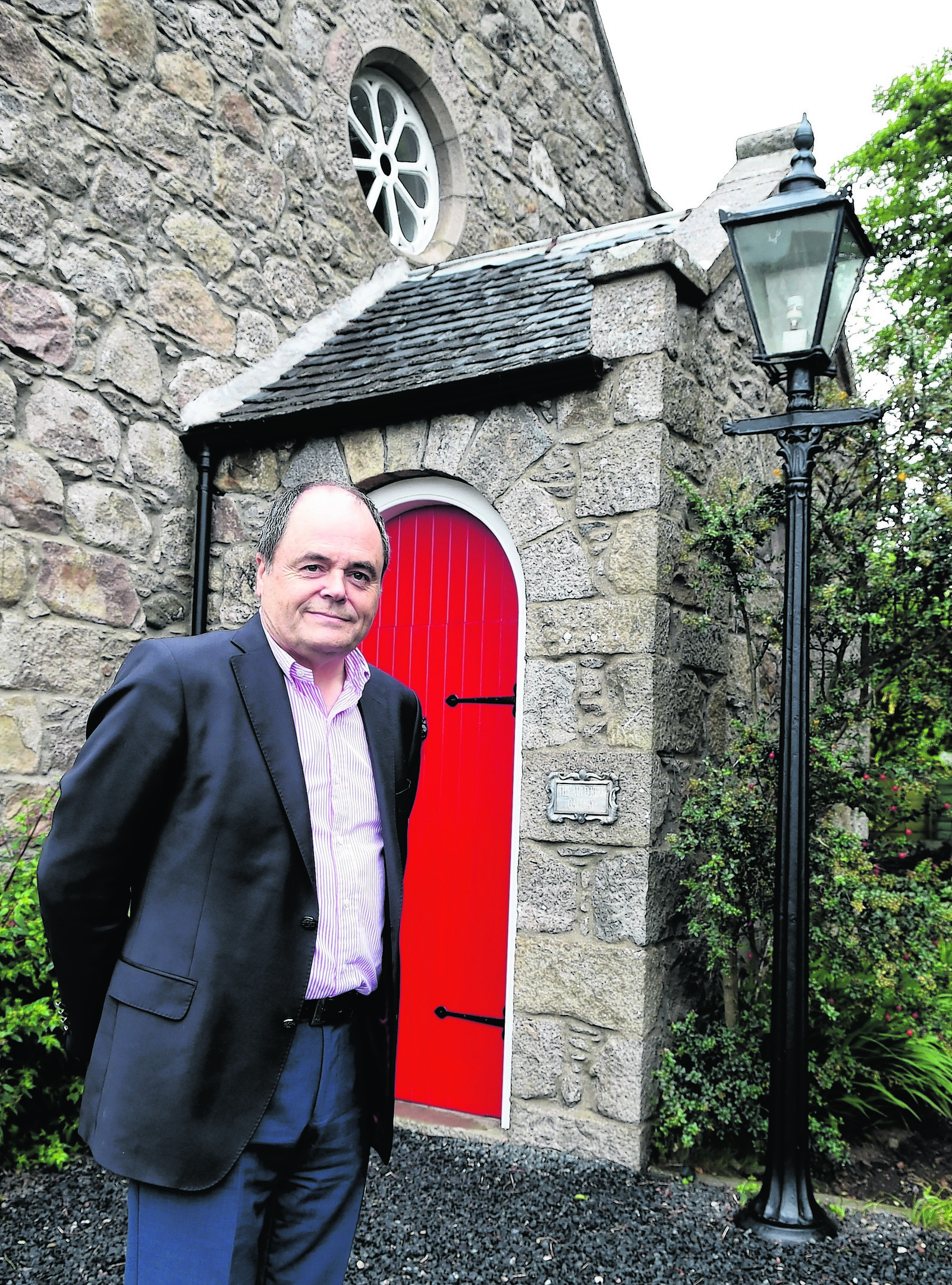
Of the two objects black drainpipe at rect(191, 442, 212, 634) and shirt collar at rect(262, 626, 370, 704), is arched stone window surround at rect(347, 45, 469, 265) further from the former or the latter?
shirt collar at rect(262, 626, 370, 704)

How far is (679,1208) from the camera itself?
3.44 m

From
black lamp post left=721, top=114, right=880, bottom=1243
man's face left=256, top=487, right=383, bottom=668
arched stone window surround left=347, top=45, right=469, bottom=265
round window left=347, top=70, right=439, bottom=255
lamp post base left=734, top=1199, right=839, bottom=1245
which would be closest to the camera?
man's face left=256, top=487, right=383, bottom=668

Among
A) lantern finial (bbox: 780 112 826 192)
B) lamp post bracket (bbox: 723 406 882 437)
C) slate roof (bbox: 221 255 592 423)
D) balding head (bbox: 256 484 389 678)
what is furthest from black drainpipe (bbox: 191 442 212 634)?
balding head (bbox: 256 484 389 678)

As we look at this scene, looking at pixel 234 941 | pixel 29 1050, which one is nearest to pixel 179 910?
pixel 234 941

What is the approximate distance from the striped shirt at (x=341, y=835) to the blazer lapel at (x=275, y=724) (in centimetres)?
3

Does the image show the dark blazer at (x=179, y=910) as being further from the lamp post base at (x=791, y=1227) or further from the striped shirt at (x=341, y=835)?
the lamp post base at (x=791, y=1227)

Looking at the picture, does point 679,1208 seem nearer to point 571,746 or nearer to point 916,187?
point 571,746

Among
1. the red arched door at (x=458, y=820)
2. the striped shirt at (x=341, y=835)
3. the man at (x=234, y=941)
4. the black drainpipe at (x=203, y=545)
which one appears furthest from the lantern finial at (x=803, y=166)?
the black drainpipe at (x=203, y=545)

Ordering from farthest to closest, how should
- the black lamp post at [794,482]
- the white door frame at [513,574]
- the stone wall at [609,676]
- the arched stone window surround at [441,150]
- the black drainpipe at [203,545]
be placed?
the arched stone window surround at [441,150], the black drainpipe at [203,545], the white door frame at [513,574], the stone wall at [609,676], the black lamp post at [794,482]

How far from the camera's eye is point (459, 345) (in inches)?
183

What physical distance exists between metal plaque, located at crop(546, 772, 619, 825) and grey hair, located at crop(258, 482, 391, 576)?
2.09m

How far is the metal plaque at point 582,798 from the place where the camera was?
393cm

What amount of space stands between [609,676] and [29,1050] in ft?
8.56

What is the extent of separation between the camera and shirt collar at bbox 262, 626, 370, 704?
197 centimetres
